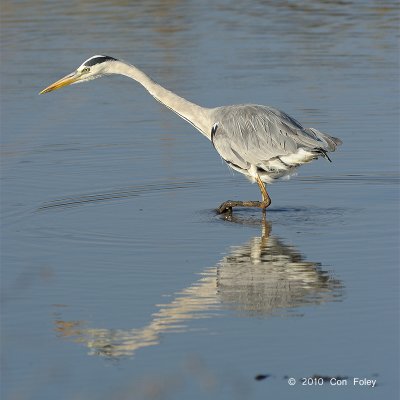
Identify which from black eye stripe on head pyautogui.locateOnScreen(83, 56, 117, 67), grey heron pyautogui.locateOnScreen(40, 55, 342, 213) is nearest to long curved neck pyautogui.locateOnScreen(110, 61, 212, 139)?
grey heron pyautogui.locateOnScreen(40, 55, 342, 213)

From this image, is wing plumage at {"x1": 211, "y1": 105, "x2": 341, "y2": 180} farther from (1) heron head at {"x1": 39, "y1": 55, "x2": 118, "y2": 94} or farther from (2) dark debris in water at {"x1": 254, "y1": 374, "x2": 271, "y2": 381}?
(2) dark debris in water at {"x1": 254, "y1": 374, "x2": 271, "y2": 381}

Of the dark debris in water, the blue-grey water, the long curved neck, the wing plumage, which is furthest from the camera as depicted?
the long curved neck

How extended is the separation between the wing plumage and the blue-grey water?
1.64 feet

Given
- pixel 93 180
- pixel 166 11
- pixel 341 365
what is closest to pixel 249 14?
pixel 166 11

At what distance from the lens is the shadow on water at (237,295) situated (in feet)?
24.6

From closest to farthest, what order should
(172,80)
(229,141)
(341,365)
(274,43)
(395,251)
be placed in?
1. (341,365)
2. (395,251)
3. (229,141)
4. (172,80)
5. (274,43)

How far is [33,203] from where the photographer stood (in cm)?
1130

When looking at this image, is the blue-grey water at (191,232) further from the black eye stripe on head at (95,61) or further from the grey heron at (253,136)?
the black eye stripe on head at (95,61)

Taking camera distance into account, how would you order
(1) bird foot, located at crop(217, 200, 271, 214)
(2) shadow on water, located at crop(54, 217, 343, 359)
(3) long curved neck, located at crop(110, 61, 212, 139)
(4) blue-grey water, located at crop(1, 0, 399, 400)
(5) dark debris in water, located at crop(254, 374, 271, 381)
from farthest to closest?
(3) long curved neck, located at crop(110, 61, 212, 139), (1) bird foot, located at crop(217, 200, 271, 214), (2) shadow on water, located at crop(54, 217, 343, 359), (4) blue-grey water, located at crop(1, 0, 399, 400), (5) dark debris in water, located at crop(254, 374, 271, 381)

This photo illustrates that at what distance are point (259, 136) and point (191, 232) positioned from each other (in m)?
1.27

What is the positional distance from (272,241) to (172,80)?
284 inches

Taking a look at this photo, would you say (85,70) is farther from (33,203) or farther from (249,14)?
(249,14)

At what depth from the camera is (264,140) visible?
10.9 m

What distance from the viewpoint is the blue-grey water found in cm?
692
